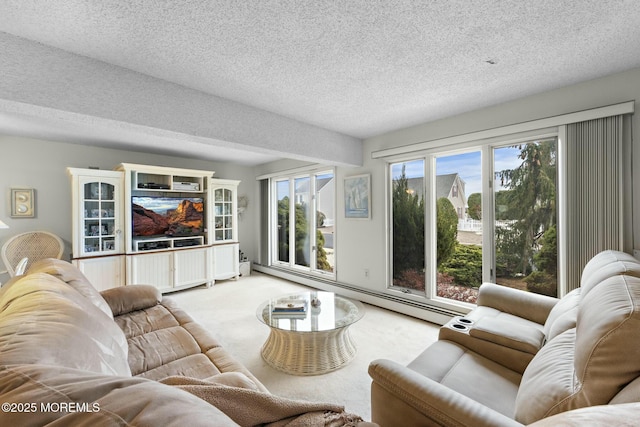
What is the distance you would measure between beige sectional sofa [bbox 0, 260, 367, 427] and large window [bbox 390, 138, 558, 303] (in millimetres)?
2589

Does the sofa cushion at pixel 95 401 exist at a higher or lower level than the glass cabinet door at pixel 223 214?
lower

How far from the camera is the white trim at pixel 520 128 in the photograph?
205 cm

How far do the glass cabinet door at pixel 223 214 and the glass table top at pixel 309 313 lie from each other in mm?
2833

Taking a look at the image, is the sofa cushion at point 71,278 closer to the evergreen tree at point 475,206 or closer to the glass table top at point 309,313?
the glass table top at point 309,313

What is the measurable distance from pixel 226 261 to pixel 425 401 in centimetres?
462

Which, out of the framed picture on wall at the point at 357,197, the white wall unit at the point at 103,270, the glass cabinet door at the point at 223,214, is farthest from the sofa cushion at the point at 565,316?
the white wall unit at the point at 103,270

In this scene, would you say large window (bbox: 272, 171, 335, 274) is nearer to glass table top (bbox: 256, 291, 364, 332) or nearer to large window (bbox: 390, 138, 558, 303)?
large window (bbox: 390, 138, 558, 303)

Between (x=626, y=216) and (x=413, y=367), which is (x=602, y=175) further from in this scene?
(x=413, y=367)

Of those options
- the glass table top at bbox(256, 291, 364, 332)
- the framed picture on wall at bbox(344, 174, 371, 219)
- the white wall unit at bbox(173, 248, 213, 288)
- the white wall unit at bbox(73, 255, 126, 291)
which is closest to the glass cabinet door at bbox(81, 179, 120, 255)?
the white wall unit at bbox(73, 255, 126, 291)

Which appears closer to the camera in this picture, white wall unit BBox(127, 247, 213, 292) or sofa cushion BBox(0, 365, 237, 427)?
sofa cushion BBox(0, 365, 237, 427)

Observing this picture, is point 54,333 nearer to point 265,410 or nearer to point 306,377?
point 265,410

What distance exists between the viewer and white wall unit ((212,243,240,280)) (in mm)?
4980

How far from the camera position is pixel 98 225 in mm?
3953

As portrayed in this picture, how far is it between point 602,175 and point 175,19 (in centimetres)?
315
